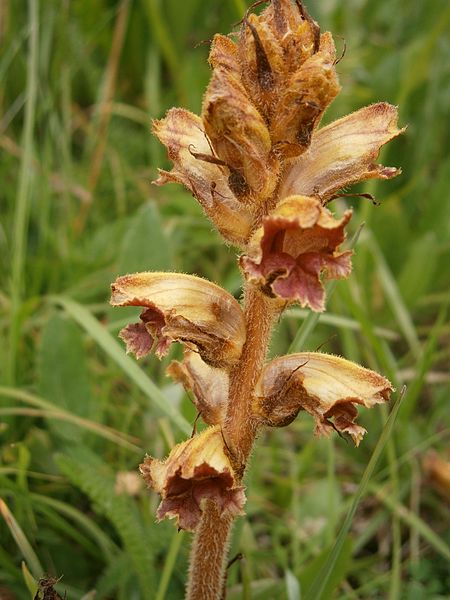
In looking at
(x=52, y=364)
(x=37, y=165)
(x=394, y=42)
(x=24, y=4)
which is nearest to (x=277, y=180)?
(x=52, y=364)

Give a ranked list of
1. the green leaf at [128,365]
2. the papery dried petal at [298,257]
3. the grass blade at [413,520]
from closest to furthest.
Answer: the papery dried petal at [298,257], the green leaf at [128,365], the grass blade at [413,520]

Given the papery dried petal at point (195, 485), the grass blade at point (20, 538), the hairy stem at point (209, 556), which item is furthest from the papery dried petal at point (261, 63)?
the grass blade at point (20, 538)

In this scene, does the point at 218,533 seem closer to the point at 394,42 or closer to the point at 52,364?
the point at 52,364

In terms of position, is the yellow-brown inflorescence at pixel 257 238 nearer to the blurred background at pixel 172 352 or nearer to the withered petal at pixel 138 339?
the withered petal at pixel 138 339

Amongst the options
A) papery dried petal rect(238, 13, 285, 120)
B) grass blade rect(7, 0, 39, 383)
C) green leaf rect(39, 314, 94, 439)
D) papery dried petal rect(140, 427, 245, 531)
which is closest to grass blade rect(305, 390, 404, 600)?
papery dried petal rect(140, 427, 245, 531)

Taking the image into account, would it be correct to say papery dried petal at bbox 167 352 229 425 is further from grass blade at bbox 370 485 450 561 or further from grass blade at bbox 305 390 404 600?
grass blade at bbox 370 485 450 561

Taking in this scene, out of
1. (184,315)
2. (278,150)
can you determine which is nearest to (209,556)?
(184,315)
